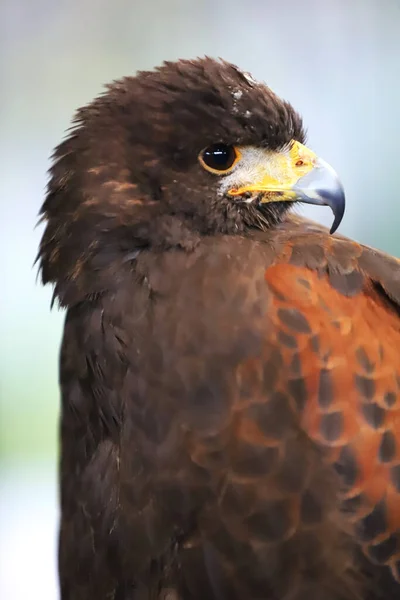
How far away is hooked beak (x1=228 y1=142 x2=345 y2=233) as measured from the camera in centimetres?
89

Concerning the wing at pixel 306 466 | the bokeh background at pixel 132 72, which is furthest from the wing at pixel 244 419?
the bokeh background at pixel 132 72

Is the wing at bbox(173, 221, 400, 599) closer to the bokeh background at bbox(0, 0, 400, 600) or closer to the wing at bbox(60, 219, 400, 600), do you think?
the wing at bbox(60, 219, 400, 600)

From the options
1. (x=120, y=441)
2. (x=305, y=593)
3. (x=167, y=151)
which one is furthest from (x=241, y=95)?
(x=305, y=593)

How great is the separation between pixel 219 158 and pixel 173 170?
7cm

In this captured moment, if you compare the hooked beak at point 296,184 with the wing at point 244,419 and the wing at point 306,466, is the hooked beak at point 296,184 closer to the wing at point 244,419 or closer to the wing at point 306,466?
the wing at point 244,419

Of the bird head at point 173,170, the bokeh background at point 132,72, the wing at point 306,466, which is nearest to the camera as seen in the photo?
the wing at point 306,466

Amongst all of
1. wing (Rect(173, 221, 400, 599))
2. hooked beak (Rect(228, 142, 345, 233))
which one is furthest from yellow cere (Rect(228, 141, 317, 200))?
wing (Rect(173, 221, 400, 599))

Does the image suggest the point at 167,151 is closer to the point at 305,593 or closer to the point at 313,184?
the point at 313,184

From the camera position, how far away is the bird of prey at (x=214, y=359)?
2.45 feet

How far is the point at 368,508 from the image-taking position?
0.74m

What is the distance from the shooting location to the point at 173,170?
2.83 feet

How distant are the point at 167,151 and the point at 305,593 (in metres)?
0.59

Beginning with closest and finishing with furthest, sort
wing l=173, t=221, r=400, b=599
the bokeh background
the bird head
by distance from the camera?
wing l=173, t=221, r=400, b=599
the bird head
the bokeh background

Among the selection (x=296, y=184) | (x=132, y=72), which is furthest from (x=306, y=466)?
(x=132, y=72)
